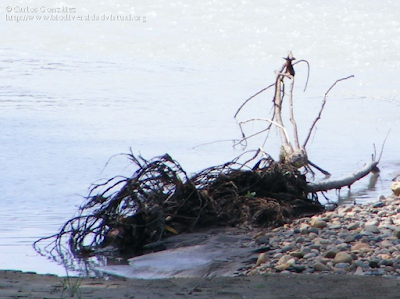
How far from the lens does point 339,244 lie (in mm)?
6117

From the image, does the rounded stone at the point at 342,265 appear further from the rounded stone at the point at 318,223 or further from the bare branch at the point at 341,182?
the bare branch at the point at 341,182

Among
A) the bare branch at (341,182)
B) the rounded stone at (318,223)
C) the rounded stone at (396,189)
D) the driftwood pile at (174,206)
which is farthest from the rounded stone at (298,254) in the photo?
the rounded stone at (396,189)

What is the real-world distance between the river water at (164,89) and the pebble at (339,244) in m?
1.60

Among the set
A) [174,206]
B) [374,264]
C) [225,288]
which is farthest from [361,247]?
[174,206]

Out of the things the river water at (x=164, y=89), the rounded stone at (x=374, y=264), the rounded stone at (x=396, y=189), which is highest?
the river water at (x=164, y=89)

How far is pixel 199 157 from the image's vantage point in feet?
35.2

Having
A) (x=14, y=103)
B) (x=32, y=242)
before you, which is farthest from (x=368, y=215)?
(x=14, y=103)

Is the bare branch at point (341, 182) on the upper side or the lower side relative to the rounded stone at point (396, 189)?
upper

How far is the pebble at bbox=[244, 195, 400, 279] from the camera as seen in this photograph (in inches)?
218

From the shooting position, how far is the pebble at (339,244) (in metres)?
5.54

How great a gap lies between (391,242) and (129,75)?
11334 millimetres

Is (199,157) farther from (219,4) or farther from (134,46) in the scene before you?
(219,4)

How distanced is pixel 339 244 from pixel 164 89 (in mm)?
9735

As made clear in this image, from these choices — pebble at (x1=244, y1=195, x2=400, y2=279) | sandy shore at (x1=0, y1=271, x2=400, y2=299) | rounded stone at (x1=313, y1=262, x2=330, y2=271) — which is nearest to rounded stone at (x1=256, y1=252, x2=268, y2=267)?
pebble at (x1=244, y1=195, x2=400, y2=279)
